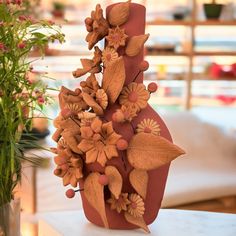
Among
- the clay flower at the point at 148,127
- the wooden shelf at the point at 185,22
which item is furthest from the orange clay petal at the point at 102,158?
the wooden shelf at the point at 185,22

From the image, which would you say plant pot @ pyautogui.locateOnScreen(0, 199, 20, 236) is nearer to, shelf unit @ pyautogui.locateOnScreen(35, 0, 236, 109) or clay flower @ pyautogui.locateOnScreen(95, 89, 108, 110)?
clay flower @ pyautogui.locateOnScreen(95, 89, 108, 110)

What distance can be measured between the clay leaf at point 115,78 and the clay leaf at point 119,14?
0.33 feet

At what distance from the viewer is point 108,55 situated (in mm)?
1076

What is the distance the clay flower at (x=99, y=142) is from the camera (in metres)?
1.00

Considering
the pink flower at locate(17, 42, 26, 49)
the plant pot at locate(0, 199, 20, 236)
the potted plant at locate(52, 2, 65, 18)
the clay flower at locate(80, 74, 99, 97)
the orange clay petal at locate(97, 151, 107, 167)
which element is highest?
the potted plant at locate(52, 2, 65, 18)

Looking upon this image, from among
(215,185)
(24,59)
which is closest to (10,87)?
(24,59)

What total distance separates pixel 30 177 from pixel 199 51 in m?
2.27

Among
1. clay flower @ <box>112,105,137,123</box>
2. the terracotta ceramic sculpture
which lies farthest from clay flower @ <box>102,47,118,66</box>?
clay flower @ <box>112,105,137,123</box>

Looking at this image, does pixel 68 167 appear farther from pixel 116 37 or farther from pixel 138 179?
pixel 116 37

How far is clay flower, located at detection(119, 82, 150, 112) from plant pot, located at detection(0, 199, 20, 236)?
452 mm

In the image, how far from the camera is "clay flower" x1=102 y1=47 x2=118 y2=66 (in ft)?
3.50

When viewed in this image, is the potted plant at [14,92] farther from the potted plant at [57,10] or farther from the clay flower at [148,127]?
the potted plant at [57,10]

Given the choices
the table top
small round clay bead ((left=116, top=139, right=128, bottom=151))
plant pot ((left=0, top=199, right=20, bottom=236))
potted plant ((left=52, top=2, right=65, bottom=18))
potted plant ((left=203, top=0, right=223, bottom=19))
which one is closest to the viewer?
small round clay bead ((left=116, top=139, right=128, bottom=151))

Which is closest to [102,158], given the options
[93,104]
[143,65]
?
[93,104]
